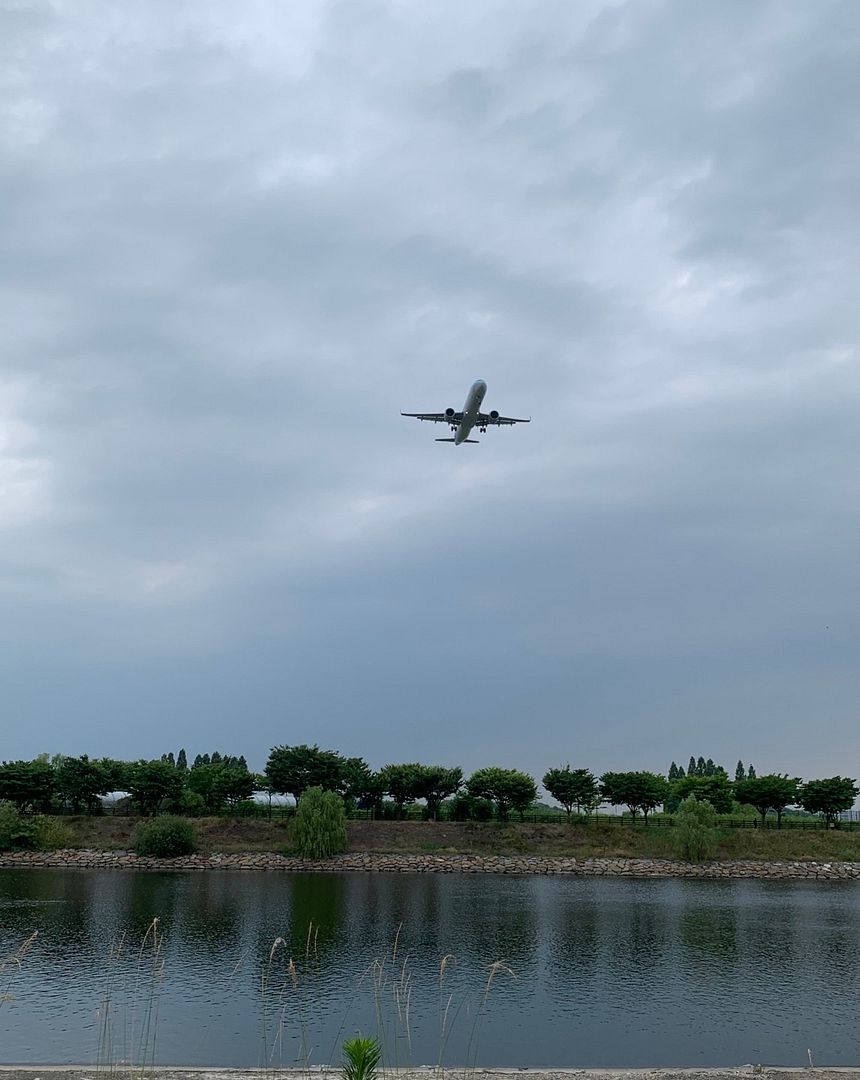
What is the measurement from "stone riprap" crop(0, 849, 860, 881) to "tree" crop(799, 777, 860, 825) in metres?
17.1

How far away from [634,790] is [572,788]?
22.1ft

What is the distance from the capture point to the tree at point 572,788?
99.8 meters

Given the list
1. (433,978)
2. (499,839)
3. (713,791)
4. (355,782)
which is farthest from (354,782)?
(433,978)

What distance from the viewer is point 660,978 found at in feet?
113

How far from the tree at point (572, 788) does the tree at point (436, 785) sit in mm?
10712

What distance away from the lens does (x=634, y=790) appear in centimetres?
9869

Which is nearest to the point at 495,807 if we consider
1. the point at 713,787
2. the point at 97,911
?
the point at 713,787

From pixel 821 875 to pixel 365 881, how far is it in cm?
4042

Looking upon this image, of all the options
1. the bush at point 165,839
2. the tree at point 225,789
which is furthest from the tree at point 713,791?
the bush at point 165,839

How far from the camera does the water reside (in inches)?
981

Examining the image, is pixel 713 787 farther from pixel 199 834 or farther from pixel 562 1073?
pixel 562 1073

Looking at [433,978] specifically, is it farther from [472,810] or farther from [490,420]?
[472,810]

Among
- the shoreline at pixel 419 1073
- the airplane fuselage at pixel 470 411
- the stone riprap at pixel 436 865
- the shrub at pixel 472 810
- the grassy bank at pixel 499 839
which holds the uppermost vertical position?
the airplane fuselage at pixel 470 411

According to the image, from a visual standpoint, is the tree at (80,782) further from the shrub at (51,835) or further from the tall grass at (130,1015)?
the tall grass at (130,1015)
